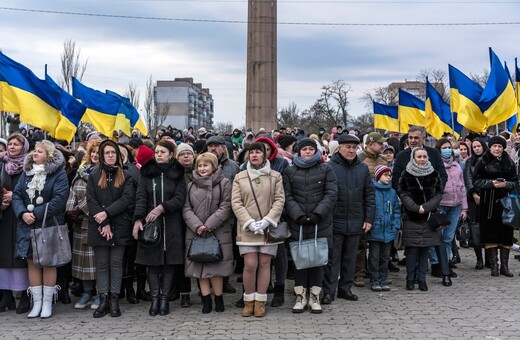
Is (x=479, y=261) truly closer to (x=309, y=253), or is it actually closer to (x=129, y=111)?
(x=309, y=253)

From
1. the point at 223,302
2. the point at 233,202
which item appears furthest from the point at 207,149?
the point at 223,302

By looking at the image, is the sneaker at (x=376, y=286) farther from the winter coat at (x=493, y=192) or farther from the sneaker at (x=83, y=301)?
the sneaker at (x=83, y=301)

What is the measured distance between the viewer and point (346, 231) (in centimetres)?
748

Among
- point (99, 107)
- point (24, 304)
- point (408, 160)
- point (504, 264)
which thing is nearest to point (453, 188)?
point (408, 160)

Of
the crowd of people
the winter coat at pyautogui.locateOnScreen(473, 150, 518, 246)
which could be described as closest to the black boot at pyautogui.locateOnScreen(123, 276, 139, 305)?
the crowd of people

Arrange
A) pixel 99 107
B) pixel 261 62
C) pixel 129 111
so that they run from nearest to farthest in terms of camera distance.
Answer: pixel 99 107 < pixel 129 111 < pixel 261 62

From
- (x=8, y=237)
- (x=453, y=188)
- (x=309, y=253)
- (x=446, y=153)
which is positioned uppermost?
(x=446, y=153)

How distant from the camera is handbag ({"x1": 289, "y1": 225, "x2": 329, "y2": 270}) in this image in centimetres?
688

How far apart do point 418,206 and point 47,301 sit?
185 inches

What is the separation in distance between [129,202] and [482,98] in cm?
709

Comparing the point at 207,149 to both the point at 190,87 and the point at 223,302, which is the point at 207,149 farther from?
the point at 190,87

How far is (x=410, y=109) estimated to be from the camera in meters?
14.3

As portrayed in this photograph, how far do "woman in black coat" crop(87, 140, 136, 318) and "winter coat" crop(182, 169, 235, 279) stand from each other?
2.26 ft

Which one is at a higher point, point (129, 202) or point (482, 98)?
point (482, 98)
